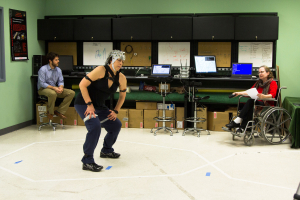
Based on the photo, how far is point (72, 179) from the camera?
331 cm

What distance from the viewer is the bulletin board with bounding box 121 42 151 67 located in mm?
6453

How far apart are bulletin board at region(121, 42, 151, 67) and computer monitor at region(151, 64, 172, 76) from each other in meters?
0.38

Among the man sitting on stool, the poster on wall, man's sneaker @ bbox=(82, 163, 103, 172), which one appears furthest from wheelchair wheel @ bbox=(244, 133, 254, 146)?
the poster on wall

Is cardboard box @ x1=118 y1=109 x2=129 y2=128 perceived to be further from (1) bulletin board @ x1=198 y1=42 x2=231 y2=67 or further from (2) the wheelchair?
(2) the wheelchair

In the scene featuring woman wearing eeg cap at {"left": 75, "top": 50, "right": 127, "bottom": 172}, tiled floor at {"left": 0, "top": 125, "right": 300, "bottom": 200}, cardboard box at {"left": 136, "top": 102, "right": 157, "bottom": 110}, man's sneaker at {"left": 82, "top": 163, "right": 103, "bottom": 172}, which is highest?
woman wearing eeg cap at {"left": 75, "top": 50, "right": 127, "bottom": 172}

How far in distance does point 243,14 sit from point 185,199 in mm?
4351

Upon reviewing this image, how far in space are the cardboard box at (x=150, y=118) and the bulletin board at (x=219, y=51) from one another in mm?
1499

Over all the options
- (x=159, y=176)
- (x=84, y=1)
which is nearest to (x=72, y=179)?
(x=159, y=176)

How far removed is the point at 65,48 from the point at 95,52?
0.64 meters

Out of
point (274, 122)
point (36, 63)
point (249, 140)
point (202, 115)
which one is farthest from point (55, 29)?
point (274, 122)

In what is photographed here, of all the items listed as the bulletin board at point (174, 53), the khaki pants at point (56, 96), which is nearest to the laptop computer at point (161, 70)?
the bulletin board at point (174, 53)

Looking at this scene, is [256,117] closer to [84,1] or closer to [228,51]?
[228,51]

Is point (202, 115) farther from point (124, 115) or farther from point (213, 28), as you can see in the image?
point (213, 28)

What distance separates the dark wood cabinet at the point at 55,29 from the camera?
640cm
